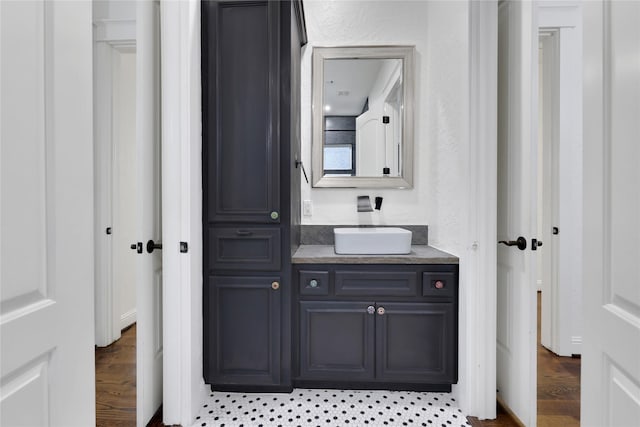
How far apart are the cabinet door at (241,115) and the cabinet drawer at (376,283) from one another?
53 cm

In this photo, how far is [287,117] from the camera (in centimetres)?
176

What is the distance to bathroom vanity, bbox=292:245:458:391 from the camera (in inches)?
70.8

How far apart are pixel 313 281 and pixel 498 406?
1214 millimetres

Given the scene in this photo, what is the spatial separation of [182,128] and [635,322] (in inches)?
68.6

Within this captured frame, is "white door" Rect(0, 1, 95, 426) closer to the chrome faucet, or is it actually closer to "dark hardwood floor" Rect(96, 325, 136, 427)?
"dark hardwood floor" Rect(96, 325, 136, 427)

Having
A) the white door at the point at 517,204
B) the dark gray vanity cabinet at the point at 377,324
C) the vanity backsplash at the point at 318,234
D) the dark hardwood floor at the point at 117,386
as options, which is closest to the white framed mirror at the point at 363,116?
the vanity backsplash at the point at 318,234

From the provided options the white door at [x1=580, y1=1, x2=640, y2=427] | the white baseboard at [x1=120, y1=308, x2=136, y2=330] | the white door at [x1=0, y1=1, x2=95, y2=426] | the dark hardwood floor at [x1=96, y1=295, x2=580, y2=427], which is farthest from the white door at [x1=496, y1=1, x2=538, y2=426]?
the white baseboard at [x1=120, y1=308, x2=136, y2=330]

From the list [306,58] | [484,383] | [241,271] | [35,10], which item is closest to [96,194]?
[241,271]

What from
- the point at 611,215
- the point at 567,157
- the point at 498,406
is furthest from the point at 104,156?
the point at 567,157

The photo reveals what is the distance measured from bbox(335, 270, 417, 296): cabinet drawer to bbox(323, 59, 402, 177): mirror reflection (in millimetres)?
798

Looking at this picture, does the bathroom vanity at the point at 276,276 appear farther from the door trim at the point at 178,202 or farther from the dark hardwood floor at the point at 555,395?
the dark hardwood floor at the point at 555,395

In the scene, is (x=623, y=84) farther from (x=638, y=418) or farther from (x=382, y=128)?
(x=382, y=128)

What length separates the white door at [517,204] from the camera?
5.10ft

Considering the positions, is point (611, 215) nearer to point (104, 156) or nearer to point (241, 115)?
point (241, 115)
